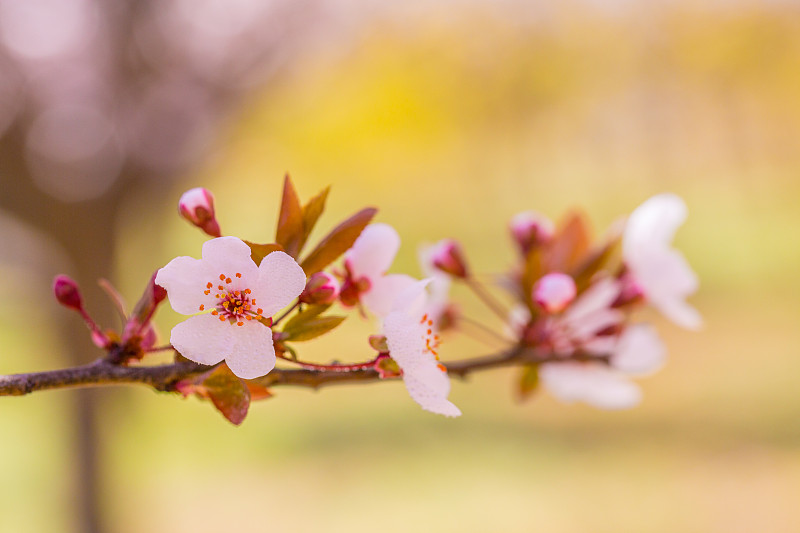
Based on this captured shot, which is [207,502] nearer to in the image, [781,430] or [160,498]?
[160,498]

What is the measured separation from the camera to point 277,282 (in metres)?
0.42

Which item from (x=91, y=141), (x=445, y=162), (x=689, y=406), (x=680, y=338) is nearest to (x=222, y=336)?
(x=91, y=141)

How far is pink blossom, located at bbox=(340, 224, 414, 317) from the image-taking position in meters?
0.53

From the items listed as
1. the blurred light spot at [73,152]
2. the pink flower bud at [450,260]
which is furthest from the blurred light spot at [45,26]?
the pink flower bud at [450,260]

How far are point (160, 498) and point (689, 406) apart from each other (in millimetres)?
3856

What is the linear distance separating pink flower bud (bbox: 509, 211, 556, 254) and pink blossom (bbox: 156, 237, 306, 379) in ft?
1.22

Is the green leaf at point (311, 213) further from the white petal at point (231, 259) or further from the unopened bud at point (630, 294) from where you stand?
the unopened bud at point (630, 294)

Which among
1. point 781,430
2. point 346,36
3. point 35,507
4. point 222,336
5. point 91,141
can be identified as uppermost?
point 346,36

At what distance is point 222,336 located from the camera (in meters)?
0.41

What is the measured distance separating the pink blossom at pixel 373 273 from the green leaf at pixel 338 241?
45mm

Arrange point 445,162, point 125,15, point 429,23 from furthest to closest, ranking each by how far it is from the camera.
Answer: point 445,162, point 429,23, point 125,15

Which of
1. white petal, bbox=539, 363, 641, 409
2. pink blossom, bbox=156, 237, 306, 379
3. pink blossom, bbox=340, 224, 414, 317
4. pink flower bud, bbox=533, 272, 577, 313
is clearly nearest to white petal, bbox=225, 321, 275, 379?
pink blossom, bbox=156, 237, 306, 379

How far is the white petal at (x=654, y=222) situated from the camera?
694 mm

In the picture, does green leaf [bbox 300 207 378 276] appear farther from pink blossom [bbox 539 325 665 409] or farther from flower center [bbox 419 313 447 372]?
pink blossom [bbox 539 325 665 409]
